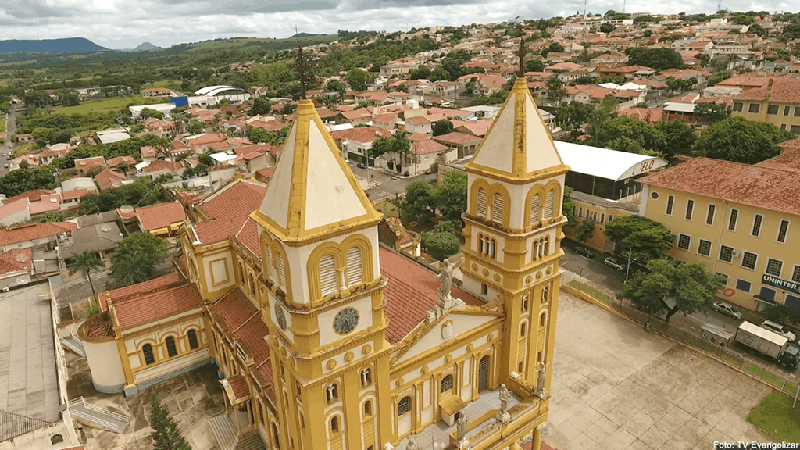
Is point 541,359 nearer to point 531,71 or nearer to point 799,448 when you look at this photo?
point 799,448

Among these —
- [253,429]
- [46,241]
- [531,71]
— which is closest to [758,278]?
[253,429]

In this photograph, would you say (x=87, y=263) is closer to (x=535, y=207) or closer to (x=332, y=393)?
(x=332, y=393)

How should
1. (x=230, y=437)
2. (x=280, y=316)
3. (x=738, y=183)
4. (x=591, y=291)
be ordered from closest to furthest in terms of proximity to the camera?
(x=280, y=316), (x=230, y=437), (x=738, y=183), (x=591, y=291)

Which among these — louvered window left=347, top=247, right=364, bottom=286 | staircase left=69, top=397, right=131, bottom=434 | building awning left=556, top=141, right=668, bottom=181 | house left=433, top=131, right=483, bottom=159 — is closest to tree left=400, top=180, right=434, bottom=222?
building awning left=556, top=141, right=668, bottom=181

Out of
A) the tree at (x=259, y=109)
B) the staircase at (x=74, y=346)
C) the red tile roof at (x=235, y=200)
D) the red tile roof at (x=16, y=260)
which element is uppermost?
the red tile roof at (x=235, y=200)

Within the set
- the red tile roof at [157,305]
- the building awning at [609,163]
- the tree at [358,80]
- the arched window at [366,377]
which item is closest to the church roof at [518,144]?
the arched window at [366,377]

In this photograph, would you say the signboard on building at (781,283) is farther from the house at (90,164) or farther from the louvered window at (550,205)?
the house at (90,164)

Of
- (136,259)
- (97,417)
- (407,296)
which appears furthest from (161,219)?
(407,296)
